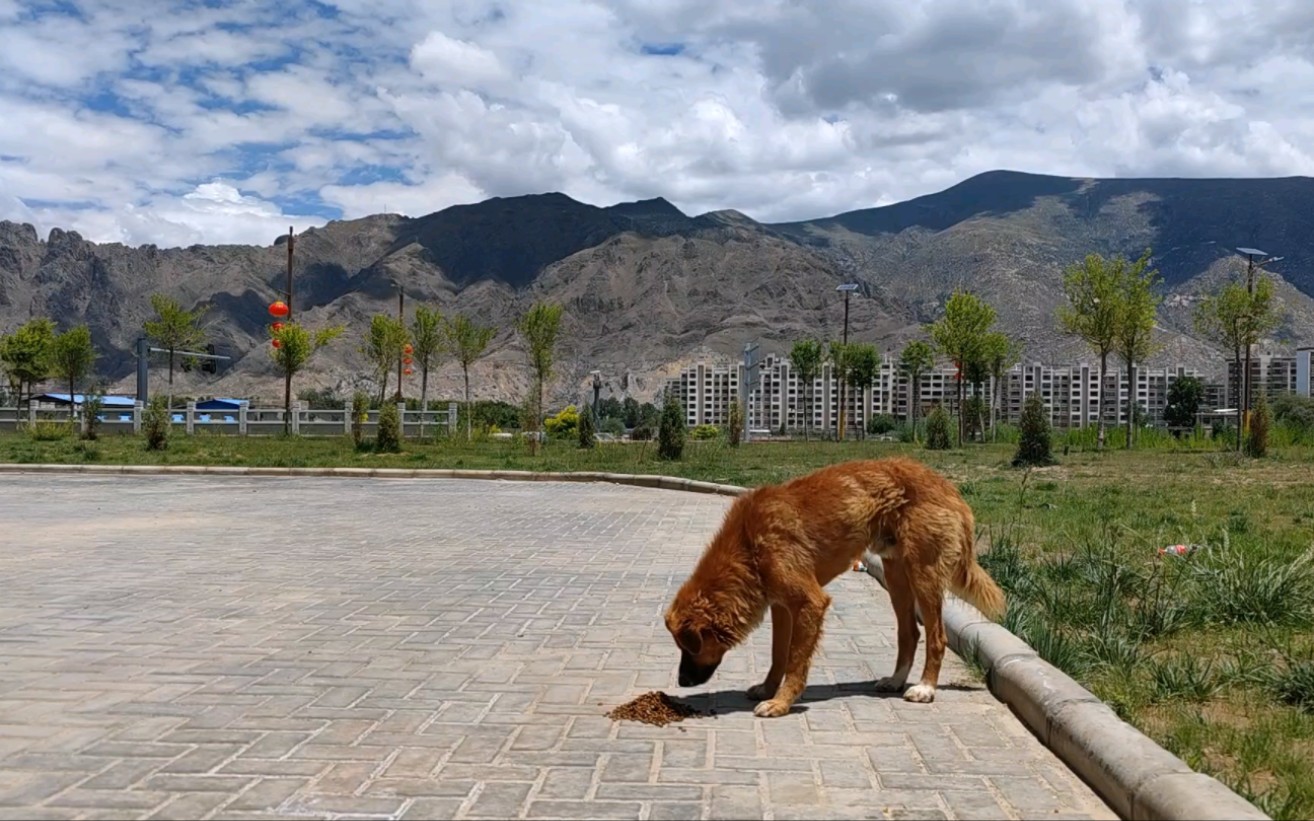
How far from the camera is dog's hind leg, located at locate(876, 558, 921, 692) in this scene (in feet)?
16.8

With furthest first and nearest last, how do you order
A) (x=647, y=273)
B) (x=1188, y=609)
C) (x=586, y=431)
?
1. (x=647, y=273)
2. (x=586, y=431)
3. (x=1188, y=609)

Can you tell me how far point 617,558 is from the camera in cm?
1027

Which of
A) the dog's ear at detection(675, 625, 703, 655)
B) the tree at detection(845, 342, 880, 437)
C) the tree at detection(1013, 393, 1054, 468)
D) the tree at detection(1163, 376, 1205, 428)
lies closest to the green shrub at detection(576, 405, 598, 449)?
the tree at detection(1013, 393, 1054, 468)

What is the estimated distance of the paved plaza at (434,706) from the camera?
3.67 metres

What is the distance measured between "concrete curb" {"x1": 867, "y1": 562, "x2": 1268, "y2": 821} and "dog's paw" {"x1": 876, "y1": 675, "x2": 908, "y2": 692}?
1.48ft

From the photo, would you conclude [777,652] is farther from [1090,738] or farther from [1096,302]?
[1096,302]

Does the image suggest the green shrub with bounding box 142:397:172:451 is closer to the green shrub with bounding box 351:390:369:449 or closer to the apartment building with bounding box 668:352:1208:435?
the green shrub with bounding box 351:390:369:449

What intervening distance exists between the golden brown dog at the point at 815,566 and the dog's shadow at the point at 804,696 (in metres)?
0.08

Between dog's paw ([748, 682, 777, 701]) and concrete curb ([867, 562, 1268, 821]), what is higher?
concrete curb ([867, 562, 1268, 821])

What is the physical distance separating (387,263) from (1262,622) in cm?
16249

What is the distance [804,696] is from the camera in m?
5.20

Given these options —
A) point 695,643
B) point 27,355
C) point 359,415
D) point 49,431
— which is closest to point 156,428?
point 359,415

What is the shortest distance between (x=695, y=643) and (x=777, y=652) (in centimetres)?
60

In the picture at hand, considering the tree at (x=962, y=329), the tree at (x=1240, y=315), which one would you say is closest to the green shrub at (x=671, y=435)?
the tree at (x=1240, y=315)
